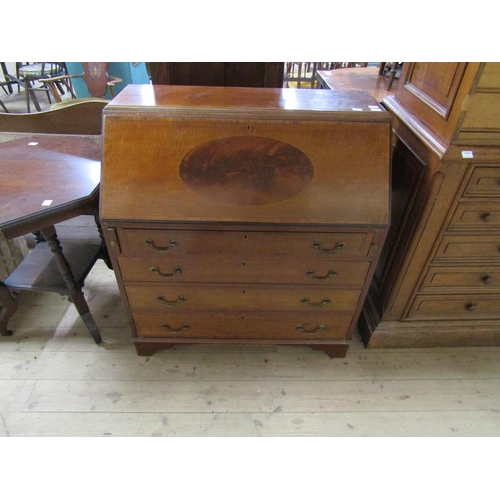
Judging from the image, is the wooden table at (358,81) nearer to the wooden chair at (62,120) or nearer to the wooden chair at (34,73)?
the wooden chair at (62,120)

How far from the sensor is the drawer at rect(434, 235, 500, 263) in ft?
4.05

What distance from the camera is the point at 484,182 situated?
109cm

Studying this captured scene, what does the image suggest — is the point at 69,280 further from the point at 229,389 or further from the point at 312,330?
the point at 312,330

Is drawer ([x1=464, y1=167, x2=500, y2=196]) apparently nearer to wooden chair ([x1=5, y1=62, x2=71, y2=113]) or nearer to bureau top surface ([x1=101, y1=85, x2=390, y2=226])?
bureau top surface ([x1=101, y1=85, x2=390, y2=226])

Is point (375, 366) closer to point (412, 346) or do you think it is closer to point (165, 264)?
point (412, 346)

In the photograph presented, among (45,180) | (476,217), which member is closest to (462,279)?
(476,217)

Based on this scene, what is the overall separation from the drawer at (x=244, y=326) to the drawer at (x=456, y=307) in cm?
36

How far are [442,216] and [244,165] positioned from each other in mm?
740

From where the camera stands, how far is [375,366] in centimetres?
151

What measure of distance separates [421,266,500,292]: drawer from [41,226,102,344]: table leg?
58.5 inches

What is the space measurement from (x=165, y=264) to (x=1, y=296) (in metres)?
0.91

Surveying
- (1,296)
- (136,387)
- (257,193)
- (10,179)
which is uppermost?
(257,193)
